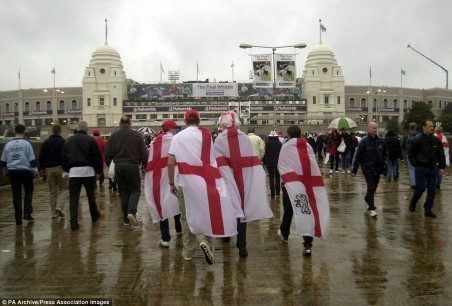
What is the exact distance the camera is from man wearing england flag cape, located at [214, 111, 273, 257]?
6305 millimetres

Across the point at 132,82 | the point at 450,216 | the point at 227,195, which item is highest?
the point at 132,82

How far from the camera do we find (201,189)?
5777 mm

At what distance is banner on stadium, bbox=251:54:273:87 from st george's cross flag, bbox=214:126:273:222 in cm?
2328

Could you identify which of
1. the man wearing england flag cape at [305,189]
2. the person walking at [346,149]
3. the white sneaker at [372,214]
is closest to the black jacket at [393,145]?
the person walking at [346,149]

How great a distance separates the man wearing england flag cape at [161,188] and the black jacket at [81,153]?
1.54m

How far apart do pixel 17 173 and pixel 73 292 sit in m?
4.62

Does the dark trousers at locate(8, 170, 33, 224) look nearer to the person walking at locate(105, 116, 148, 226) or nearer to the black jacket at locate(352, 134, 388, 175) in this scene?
the person walking at locate(105, 116, 148, 226)

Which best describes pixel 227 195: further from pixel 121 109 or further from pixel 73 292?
pixel 121 109

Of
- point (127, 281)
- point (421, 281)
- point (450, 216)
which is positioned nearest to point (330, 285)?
point (421, 281)

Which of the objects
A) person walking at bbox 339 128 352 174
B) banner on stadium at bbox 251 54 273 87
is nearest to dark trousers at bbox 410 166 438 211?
person walking at bbox 339 128 352 174

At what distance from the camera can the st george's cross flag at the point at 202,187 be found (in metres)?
5.77

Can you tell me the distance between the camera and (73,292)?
4.84m

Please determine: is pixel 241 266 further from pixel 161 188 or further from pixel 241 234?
pixel 161 188

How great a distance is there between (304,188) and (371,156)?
3.09 m
